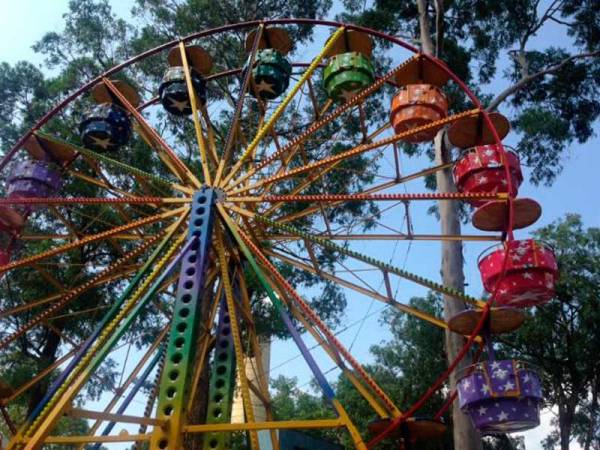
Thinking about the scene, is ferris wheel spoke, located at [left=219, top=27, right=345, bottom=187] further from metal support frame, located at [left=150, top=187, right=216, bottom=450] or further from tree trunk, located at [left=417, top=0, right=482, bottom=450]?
tree trunk, located at [left=417, top=0, right=482, bottom=450]

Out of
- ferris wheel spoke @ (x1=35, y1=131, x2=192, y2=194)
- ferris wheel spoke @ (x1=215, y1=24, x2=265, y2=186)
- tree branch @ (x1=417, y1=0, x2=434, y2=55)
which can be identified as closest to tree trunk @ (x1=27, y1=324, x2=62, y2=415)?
ferris wheel spoke @ (x1=35, y1=131, x2=192, y2=194)

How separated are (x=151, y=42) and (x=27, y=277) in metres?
5.93

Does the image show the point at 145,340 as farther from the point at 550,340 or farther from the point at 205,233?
the point at 550,340

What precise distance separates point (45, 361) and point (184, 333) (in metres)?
7.73

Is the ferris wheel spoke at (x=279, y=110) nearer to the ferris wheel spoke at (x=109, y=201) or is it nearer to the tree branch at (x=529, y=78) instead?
the ferris wheel spoke at (x=109, y=201)

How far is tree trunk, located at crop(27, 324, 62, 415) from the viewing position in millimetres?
11383

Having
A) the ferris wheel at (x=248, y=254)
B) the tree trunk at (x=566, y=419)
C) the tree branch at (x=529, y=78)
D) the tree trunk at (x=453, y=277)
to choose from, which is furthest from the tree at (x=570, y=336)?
the ferris wheel at (x=248, y=254)

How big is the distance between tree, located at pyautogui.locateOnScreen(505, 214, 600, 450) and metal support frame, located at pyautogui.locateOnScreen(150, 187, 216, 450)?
14119mm

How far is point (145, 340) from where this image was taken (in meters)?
13.0

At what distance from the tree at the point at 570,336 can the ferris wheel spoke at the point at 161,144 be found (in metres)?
13.5

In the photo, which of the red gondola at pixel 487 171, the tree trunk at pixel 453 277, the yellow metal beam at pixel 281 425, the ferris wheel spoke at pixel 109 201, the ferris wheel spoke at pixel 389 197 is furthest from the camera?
the tree trunk at pixel 453 277

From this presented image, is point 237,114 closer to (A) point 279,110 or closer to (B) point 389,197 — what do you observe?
(A) point 279,110

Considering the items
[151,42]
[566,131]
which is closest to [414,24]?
[566,131]

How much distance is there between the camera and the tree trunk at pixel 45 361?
11.4 metres
